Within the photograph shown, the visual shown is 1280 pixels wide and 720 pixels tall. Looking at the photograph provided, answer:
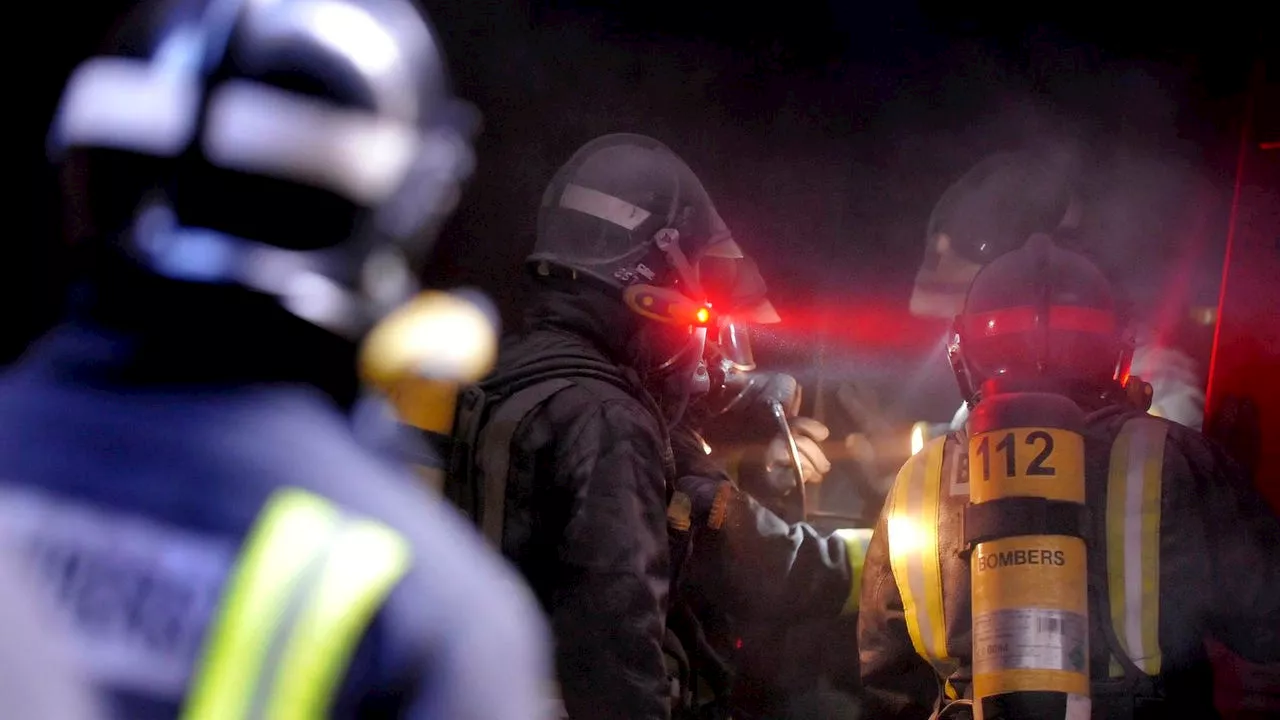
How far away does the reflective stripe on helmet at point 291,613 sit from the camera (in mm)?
712

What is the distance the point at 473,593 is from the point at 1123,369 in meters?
1.86

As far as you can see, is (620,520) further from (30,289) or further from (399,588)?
(30,289)

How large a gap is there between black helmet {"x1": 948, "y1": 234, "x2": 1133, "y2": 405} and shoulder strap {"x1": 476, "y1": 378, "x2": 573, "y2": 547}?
3.11 feet

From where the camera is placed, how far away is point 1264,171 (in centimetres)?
283

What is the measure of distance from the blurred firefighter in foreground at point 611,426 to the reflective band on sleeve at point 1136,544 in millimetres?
864

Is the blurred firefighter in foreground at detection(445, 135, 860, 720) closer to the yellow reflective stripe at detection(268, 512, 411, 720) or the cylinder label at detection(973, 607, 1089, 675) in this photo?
the cylinder label at detection(973, 607, 1089, 675)

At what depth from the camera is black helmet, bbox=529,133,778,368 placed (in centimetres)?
250

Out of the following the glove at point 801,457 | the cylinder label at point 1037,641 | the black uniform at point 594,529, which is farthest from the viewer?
the glove at point 801,457

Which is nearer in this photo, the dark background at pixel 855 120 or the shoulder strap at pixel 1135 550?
the shoulder strap at pixel 1135 550

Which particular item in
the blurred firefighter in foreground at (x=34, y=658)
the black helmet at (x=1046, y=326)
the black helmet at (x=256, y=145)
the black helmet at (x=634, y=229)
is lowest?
the blurred firefighter in foreground at (x=34, y=658)

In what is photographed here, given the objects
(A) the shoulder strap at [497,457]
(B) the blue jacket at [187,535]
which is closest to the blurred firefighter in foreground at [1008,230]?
(A) the shoulder strap at [497,457]

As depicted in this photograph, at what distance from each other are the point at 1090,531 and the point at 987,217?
1797mm

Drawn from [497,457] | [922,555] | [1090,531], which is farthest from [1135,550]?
[497,457]

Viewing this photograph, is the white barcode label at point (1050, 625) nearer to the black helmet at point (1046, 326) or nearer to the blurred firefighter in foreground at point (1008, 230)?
the black helmet at point (1046, 326)
